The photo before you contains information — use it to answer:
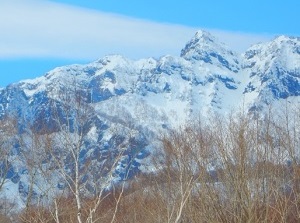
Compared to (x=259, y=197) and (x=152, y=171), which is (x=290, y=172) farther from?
(x=152, y=171)

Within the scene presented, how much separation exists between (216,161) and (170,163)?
4.81 metres

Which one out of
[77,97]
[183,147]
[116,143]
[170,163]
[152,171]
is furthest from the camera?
[152,171]

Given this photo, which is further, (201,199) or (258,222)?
(201,199)

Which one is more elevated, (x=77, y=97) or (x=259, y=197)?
(x=77, y=97)

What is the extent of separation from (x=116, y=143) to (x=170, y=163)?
7167mm

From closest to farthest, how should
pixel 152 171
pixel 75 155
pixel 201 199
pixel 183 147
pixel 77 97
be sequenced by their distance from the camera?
1. pixel 75 155
2. pixel 77 97
3. pixel 201 199
4. pixel 183 147
5. pixel 152 171

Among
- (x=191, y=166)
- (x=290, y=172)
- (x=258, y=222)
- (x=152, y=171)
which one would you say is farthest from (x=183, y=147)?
(x=152, y=171)

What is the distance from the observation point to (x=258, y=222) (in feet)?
56.5

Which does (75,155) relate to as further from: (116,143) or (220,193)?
(220,193)

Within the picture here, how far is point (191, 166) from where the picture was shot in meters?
22.5

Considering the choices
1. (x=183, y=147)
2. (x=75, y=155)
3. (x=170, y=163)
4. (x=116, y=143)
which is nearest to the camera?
(x=75, y=155)

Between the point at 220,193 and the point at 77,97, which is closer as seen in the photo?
the point at 77,97

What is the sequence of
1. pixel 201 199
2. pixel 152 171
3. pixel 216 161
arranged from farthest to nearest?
pixel 152 171
pixel 216 161
pixel 201 199

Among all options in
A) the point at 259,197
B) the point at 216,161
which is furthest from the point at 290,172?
the point at 259,197
